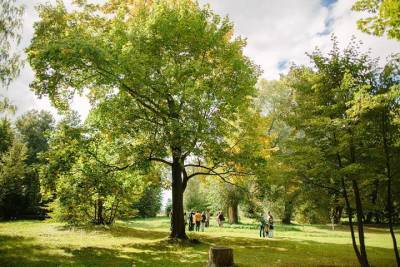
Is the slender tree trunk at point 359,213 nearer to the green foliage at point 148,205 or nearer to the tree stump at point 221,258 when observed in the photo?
the tree stump at point 221,258

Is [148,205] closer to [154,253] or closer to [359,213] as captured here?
[154,253]

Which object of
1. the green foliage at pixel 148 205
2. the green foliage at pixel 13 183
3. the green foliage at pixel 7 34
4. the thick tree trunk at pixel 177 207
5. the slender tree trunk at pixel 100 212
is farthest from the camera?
the green foliage at pixel 148 205

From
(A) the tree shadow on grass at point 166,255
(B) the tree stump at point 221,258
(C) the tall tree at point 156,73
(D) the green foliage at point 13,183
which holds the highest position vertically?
(C) the tall tree at point 156,73

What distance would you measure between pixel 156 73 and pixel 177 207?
860 cm

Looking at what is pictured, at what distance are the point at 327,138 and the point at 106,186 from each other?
11055 mm

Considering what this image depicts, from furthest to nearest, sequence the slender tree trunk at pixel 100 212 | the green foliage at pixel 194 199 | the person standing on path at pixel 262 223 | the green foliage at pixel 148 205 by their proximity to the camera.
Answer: the green foliage at pixel 194 199 < the green foliage at pixel 148 205 < the slender tree trunk at pixel 100 212 < the person standing on path at pixel 262 223

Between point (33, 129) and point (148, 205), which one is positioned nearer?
point (33, 129)

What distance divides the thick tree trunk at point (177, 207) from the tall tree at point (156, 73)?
1.29ft

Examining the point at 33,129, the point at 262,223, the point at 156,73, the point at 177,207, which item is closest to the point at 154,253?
the point at 177,207

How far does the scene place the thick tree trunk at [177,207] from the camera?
65.3ft

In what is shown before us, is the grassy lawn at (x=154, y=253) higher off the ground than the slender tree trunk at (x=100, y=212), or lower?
lower

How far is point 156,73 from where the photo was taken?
1728 centimetres

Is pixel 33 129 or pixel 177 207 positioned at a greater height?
pixel 33 129

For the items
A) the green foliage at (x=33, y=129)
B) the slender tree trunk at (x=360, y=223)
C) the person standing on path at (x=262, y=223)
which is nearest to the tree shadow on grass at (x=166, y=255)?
the person standing on path at (x=262, y=223)
